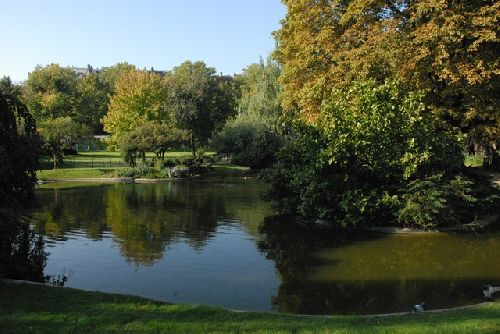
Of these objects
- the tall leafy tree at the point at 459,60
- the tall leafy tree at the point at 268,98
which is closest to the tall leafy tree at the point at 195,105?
the tall leafy tree at the point at 268,98

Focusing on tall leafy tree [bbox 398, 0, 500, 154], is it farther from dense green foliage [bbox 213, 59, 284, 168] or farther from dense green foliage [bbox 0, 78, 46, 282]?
dense green foliage [bbox 213, 59, 284, 168]

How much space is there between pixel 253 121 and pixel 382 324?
133 feet

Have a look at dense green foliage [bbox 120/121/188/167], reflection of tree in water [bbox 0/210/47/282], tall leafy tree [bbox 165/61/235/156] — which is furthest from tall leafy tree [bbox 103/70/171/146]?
reflection of tree in water [bbox 0/210/47/282]

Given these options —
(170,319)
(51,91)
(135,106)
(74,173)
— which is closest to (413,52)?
(170,319)

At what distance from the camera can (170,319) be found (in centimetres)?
816

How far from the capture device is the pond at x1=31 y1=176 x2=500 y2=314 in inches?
434

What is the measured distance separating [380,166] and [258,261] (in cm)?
673

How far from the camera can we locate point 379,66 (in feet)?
71.0

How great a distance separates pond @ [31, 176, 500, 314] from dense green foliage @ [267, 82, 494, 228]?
1076mm

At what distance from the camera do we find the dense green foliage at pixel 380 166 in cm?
1800

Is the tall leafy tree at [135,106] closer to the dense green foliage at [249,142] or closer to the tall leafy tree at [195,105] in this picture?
the tall leafy tree at [195,105]

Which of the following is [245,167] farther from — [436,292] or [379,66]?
[436,292]

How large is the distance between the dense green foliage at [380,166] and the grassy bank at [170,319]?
29.9 feet

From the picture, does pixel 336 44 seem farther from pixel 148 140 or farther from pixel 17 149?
pixel 148 140
